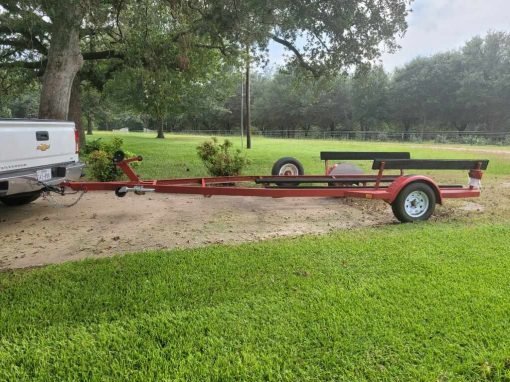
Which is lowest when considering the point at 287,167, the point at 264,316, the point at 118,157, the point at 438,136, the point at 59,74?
the point at 264,316

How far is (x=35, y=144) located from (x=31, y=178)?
0.47 metres

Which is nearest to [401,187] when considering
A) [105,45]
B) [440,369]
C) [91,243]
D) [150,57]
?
[440,369]

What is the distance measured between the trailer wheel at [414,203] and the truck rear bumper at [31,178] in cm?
469

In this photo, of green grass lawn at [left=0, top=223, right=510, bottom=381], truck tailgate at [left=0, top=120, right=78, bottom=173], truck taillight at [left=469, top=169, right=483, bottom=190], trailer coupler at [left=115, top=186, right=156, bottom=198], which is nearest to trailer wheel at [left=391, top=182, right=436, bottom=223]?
truck taillight at [left=469, top=169, right=483, bottom=190]

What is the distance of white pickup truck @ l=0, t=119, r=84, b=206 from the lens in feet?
15.9

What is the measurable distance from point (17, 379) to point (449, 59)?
61.0 m

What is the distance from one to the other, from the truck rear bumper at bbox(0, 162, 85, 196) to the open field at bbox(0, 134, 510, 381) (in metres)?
0.61

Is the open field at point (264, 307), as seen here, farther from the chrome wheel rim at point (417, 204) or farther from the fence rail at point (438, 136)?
the fence rail at point (438, 136)

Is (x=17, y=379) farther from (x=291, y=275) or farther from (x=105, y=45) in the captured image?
(x=105, y=45)

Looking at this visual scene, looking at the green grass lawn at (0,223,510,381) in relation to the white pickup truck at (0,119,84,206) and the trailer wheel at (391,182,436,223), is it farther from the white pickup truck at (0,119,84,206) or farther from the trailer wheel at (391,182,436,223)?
the white pickup truck at (0,119,84,206)

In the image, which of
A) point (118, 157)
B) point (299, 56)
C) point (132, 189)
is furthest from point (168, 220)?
point (299, 56)

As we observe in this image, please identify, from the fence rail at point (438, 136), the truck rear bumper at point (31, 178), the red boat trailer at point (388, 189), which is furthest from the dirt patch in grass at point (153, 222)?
the fence rail at point (438, 136)

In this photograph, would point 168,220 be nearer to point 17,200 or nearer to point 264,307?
point 17,200

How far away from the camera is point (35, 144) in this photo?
17.6 ft
